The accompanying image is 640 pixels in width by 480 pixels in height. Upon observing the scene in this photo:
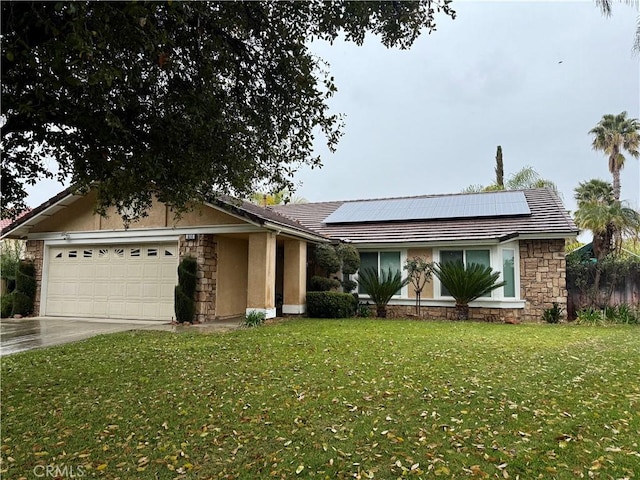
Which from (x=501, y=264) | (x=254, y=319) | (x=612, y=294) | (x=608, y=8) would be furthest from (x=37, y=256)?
(x=612, y=294)

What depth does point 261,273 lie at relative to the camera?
11.8 meters

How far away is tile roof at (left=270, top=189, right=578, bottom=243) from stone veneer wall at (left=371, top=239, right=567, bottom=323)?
527 mm

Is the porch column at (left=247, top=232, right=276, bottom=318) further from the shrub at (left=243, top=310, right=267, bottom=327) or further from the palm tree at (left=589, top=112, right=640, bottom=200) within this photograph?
the palm tree at (left=589, top=112, right=640, bottom=200)

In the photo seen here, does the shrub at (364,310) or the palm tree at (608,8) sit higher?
the palm tree at (608,8)

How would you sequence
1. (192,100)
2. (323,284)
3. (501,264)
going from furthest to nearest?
(323,284)
(501,264)
(192,100)

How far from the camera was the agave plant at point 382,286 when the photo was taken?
13672 millimetres

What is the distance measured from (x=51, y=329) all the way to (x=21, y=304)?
4.06 m


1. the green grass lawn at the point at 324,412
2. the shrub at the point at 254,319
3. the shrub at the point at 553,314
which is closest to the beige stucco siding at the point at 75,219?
the shrub at the point at 254,319

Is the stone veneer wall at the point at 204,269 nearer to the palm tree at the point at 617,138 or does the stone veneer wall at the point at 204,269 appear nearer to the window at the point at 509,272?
the window at the point at 509,272

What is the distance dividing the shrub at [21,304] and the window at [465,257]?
1362 centimetres

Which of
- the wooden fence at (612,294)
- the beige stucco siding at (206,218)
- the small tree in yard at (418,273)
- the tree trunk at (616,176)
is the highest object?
the tree trunk at (616,176)

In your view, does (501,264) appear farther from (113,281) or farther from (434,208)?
(113,281)

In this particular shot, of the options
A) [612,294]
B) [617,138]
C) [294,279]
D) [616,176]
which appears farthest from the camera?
[616,176]

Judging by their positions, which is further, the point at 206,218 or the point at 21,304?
the point at 21,304
